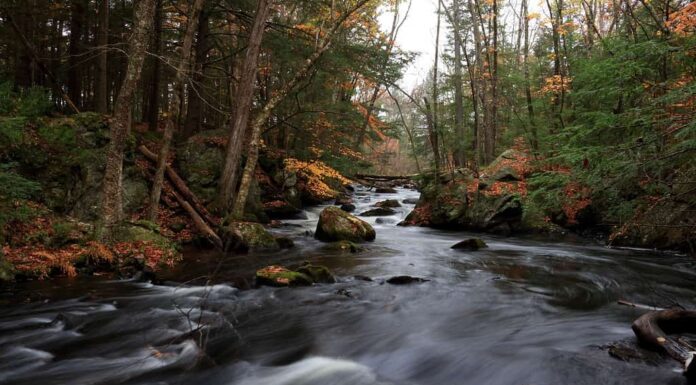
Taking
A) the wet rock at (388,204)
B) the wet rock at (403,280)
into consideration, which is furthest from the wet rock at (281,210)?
the wet rock at (403,280)

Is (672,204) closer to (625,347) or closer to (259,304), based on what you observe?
(625,347)

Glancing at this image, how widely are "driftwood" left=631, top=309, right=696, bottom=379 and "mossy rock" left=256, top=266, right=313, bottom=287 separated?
4.81m

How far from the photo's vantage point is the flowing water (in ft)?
13.5

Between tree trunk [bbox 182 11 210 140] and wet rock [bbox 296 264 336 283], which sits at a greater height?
tree trunk [bbox 182 11 210 140]

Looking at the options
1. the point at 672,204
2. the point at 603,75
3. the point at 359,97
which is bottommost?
the point at 672,204

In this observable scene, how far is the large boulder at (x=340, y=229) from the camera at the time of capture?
1186 cm

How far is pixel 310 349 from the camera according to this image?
16.0 ft

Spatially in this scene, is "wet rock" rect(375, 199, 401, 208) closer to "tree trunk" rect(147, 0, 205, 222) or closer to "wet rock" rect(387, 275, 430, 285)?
"tree trunk" rect(147, 0, 205, 222)

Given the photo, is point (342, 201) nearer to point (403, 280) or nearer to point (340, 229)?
point (340, 229)

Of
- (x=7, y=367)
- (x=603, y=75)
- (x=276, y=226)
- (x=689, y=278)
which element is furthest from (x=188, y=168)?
(x=689, y=278)

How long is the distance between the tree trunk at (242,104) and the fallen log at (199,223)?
2.99ft

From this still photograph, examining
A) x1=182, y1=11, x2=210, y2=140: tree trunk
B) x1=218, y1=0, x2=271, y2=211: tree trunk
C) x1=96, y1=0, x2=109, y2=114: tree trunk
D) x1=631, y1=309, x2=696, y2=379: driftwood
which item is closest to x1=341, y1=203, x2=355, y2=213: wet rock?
x1=182, y1=11, x2=210, y2=140: tree trunk

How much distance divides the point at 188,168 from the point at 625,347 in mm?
12182

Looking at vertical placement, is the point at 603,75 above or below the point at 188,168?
above
